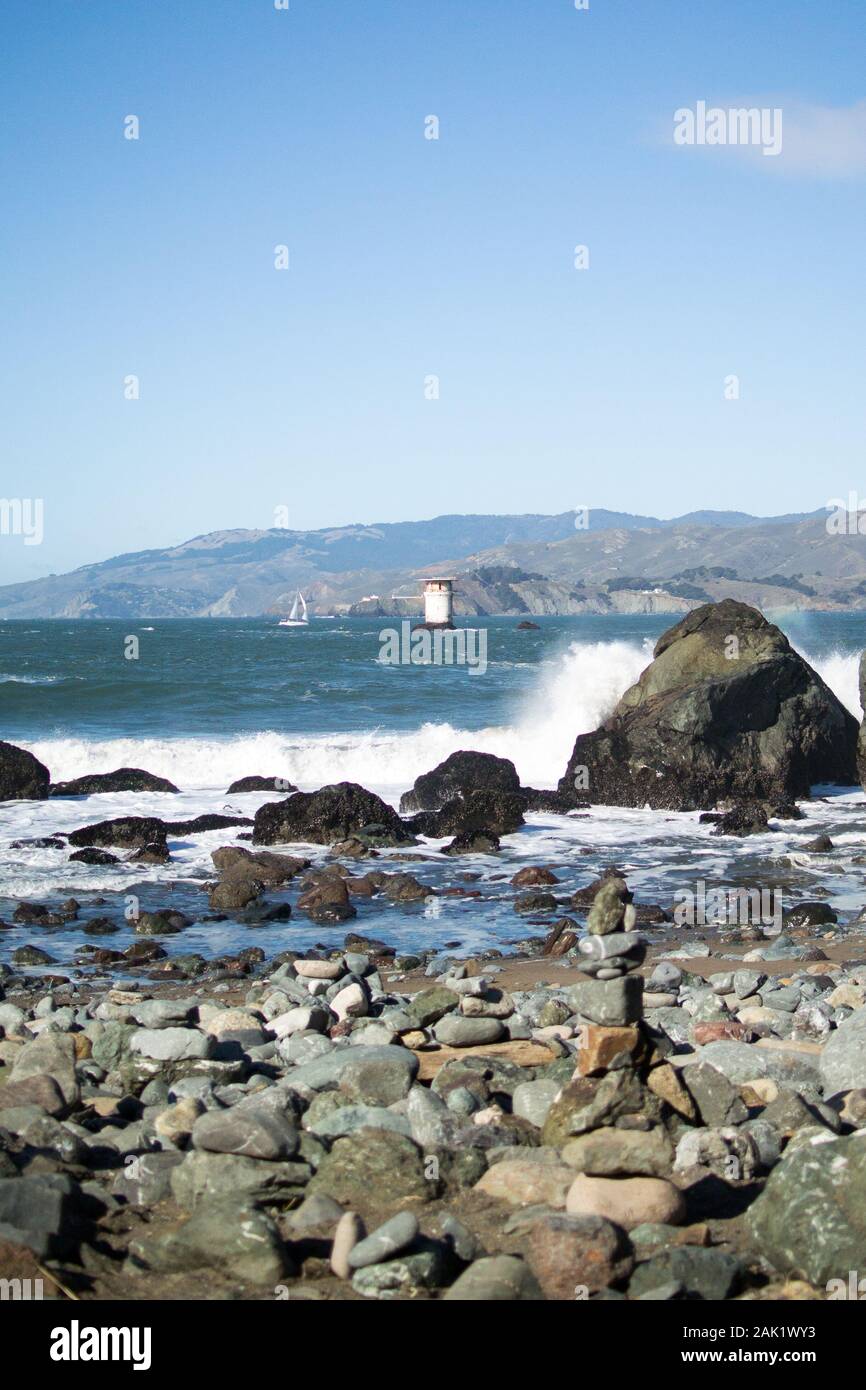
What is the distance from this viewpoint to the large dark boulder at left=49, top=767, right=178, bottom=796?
26.7m

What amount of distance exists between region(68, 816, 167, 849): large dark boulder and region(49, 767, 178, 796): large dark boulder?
534 cm

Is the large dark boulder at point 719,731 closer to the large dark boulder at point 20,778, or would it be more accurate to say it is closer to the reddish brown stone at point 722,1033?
the large dark boulder at point 20,778

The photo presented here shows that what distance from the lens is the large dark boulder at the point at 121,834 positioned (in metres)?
20.9

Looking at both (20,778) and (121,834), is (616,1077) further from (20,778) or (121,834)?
(20,778)

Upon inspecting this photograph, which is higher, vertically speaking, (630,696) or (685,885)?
(630,696)

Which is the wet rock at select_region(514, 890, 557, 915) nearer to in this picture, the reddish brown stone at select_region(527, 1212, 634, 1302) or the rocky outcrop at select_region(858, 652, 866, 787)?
the reddish brown stone at select_region(527, 1212, 634, 1302)

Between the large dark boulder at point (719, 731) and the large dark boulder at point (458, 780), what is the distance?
1.26 metres

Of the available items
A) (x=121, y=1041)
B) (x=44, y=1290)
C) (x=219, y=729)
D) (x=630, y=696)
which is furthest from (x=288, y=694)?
(x=44, y=1290)

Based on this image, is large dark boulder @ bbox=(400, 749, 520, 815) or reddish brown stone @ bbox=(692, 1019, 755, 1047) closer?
reddish brown stone @ bbox=(692, 1019, 755, 1047)

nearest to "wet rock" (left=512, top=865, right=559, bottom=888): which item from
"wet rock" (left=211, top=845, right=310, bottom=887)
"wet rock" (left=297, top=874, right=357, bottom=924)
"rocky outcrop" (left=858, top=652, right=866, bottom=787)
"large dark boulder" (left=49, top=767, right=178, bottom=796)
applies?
"wet rock" (left=297, top=874, right=357, bottom=924)

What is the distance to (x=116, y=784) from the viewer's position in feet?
88.6
